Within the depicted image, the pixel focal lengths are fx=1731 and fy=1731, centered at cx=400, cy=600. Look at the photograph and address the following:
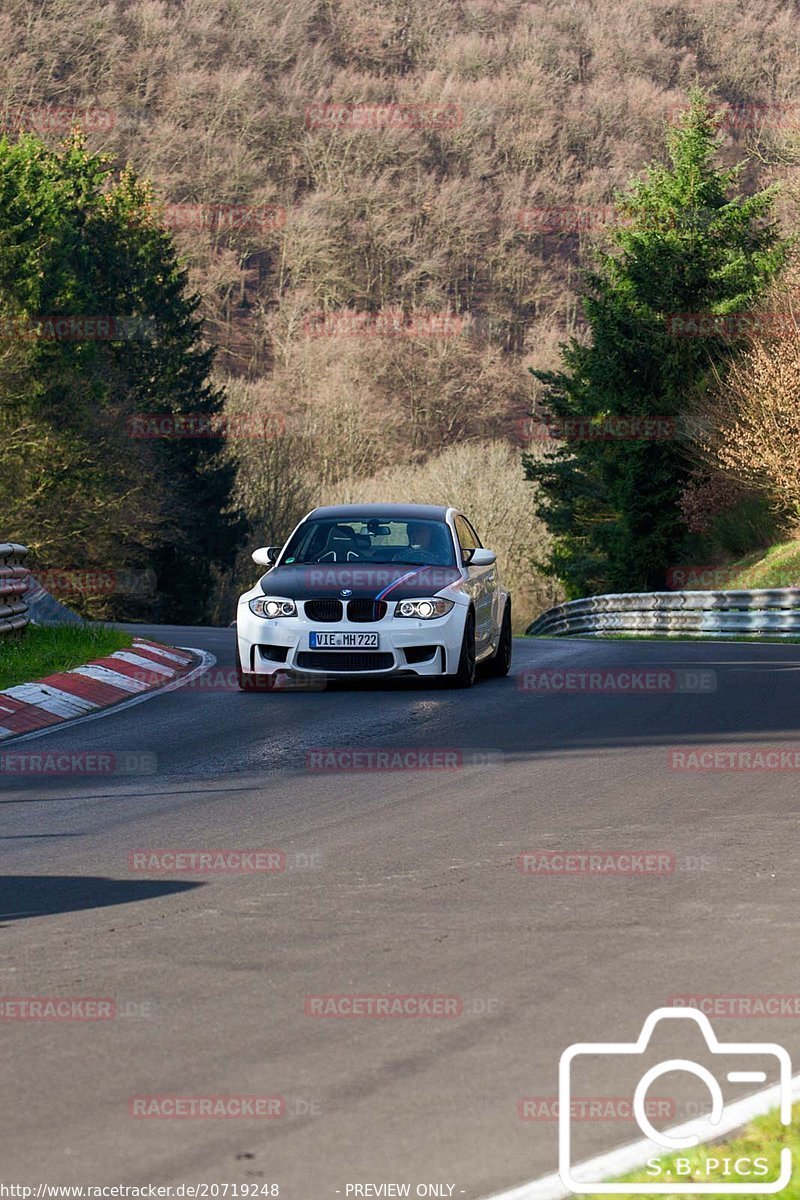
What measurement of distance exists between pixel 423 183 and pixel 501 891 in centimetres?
11904

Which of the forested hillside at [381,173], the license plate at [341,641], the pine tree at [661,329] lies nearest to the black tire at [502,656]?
the license plate at [341,641]

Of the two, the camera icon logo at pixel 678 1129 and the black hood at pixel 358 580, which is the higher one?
the camera icon logo at pixel 678 1129

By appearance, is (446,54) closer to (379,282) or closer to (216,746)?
(379,282)

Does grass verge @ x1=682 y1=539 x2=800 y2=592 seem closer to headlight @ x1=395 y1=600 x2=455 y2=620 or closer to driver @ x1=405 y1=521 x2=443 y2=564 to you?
driver @ x1=405 y1=521 x2=443 y2=564

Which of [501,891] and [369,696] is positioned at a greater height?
[501,891]

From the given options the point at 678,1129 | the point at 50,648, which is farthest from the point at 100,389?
the point at 678,1129

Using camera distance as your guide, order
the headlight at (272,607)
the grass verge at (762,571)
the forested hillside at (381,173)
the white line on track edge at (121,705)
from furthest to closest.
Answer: the forested hillside at (381,173) → the grass verge at (762,571) → the headlight at (272,607) → the white line on track edge at (121,705)

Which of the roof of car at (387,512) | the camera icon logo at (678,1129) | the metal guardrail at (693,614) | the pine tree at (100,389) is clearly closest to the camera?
the camera icon logo at (678,1129)

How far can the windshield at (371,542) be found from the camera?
16.4 meters

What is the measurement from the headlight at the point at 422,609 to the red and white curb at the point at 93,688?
2.43 metres

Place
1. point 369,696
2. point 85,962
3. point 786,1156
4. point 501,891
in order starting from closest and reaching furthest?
point 786,1156 → point 85,962 → point 501,891 → point 369,696

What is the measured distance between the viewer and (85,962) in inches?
238

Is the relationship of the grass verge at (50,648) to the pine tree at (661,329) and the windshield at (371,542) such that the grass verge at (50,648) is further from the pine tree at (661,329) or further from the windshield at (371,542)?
the pine tree at (661,329)

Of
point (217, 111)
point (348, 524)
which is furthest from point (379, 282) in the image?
point (348, 524)
